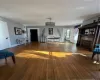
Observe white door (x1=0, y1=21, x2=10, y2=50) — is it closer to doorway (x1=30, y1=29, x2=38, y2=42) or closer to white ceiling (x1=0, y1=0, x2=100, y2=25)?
white ceiling (x1=0, y1=0, x2=100, y2=25)

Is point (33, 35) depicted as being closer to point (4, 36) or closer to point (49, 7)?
point (4, 36)

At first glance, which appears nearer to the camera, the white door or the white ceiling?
the white ceiling

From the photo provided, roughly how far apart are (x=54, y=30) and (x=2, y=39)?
6.95 m

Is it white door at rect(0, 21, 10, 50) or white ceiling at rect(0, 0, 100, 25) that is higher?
white ceiling at rect(0, 0, 100, 25)

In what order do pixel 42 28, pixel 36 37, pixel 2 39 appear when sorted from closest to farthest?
pixel 2 39 < pixel 42 28 < pixel 36 37

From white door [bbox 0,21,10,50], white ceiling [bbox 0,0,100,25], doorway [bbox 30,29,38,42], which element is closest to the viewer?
white ceiling [bbox 0,0,100,25]

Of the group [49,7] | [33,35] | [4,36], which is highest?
[49,7]

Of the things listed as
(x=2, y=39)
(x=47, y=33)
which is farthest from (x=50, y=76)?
(x=47, y=33)

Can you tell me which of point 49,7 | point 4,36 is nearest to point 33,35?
point 4,36

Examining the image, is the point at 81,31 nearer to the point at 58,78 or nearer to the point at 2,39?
the point at 58,78

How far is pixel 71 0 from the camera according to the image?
8.45ft

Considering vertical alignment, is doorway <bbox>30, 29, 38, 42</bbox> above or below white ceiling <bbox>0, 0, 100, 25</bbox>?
below

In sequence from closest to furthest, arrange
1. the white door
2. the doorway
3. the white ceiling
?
the white ceiling → the white door → the doorway

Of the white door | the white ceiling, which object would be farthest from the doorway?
the white ceiling
